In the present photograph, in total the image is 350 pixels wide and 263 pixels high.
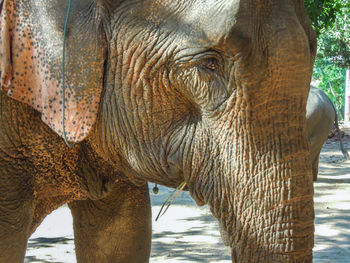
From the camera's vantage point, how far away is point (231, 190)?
1919 mm

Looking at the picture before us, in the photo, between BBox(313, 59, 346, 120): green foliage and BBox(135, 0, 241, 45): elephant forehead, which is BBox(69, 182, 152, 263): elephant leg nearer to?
BBox(135, 0, 241, 45): elephant forehead

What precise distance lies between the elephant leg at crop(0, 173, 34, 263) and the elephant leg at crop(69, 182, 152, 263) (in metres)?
0.60

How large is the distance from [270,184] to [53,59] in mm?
873

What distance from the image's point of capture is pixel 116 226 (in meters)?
3.08

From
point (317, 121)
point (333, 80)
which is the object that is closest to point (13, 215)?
point (317, 121)

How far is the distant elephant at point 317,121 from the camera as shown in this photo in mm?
6992

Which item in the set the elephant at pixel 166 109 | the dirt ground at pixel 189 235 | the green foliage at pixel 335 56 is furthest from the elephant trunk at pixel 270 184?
the green foliage at pixel 335 56

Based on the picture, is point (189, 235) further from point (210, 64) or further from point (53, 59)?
point (210, 64)

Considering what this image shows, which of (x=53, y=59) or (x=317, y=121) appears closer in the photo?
(x=53, y=59)

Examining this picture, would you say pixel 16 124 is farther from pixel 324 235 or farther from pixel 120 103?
pixel 324 235

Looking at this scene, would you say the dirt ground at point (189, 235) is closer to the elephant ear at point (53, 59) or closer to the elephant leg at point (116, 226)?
the elephant leg at point (116, 226)

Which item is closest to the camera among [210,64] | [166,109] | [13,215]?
[210,64]

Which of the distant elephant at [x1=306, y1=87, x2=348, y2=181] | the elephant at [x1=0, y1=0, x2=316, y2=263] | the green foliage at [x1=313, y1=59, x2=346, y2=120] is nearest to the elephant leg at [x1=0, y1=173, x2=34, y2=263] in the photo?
the elephant at [x1=0, y1=0, x2=316, y2=263]

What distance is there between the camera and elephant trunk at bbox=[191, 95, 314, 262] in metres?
1.80
